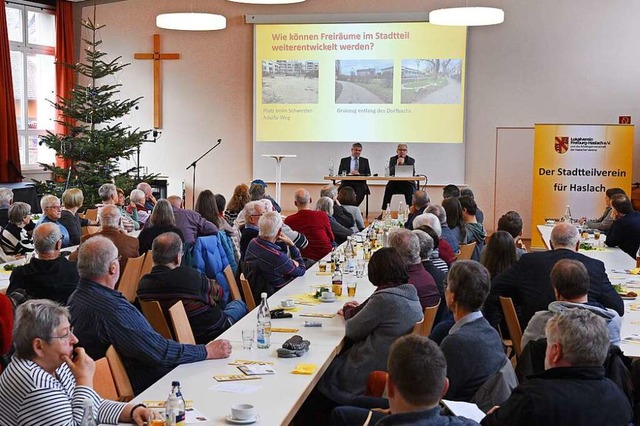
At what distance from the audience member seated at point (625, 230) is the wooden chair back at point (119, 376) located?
20.5ft

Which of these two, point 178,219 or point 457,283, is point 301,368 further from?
point 178,219

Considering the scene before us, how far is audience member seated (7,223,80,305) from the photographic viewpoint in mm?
5652

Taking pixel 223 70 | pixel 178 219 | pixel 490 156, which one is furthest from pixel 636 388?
pixel 223 70

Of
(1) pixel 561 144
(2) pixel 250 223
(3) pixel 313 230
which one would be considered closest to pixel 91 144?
(3) pixel 313 230

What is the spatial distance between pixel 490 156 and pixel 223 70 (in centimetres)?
517

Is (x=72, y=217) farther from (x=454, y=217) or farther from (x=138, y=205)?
(x=454, y=217)

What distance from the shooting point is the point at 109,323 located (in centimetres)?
413

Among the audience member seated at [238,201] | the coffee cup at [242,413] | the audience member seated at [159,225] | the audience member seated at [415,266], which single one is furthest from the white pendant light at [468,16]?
the coffee cup at [242,413]

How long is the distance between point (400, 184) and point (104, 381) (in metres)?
11.0

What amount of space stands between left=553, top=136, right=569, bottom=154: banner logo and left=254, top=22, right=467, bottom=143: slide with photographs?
205 cm

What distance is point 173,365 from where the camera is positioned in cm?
421

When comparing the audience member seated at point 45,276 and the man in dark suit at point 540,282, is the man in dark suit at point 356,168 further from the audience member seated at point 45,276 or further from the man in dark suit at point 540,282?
the audience member seated at point 45,276

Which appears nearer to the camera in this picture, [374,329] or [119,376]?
[119,376]

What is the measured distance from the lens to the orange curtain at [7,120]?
1426cm
